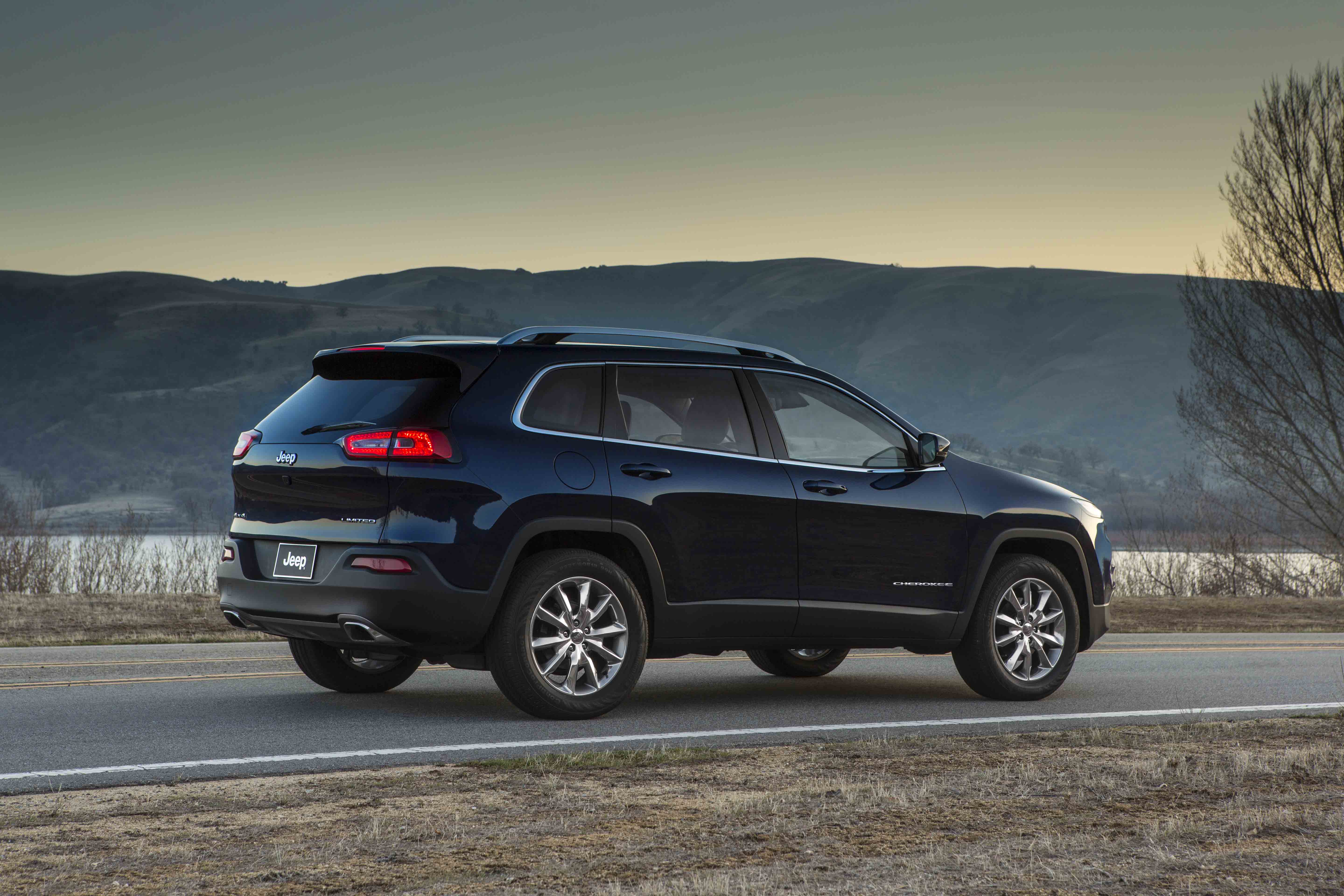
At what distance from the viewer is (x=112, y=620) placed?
15641 mm

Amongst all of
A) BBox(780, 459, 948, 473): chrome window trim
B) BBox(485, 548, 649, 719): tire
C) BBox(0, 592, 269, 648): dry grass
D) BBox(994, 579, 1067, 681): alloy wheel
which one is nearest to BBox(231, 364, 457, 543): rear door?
BBox(485, 548, 649, 719): tire

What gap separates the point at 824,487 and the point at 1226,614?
14000 mm

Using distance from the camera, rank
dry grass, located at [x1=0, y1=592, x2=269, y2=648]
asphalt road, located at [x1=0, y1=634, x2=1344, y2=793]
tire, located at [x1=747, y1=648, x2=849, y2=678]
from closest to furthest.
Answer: asphalt road, located at [x1=0, y1=634, x2=1344, y2=793] < tire, located at [x1=747, y1=648, x2=849, y2=678] < dry grass, located at [x1=0, y1=592, x2=269, y2=648]

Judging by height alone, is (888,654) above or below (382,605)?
below

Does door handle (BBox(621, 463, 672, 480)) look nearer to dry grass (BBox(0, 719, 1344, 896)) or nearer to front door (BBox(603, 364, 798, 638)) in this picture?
front door (BBox(603, 364, 798, 638))

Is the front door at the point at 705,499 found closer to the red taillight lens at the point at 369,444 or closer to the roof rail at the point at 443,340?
the roof rail at the point at 443,340

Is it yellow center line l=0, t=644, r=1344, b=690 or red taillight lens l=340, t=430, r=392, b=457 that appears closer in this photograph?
red taillight lens l=340, t=430, r=392, b=457

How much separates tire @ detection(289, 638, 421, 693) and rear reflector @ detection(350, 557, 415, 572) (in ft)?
6.07

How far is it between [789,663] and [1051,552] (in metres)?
2.02

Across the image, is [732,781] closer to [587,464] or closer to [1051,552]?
[587,464]

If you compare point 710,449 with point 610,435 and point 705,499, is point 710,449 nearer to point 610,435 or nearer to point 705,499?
point 705,499

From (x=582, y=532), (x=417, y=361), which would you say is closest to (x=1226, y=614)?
(x=582, y=532)

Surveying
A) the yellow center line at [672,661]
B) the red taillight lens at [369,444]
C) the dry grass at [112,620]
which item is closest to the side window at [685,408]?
the red taillight lens at [369,444]

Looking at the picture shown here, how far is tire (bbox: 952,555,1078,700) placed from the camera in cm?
947
